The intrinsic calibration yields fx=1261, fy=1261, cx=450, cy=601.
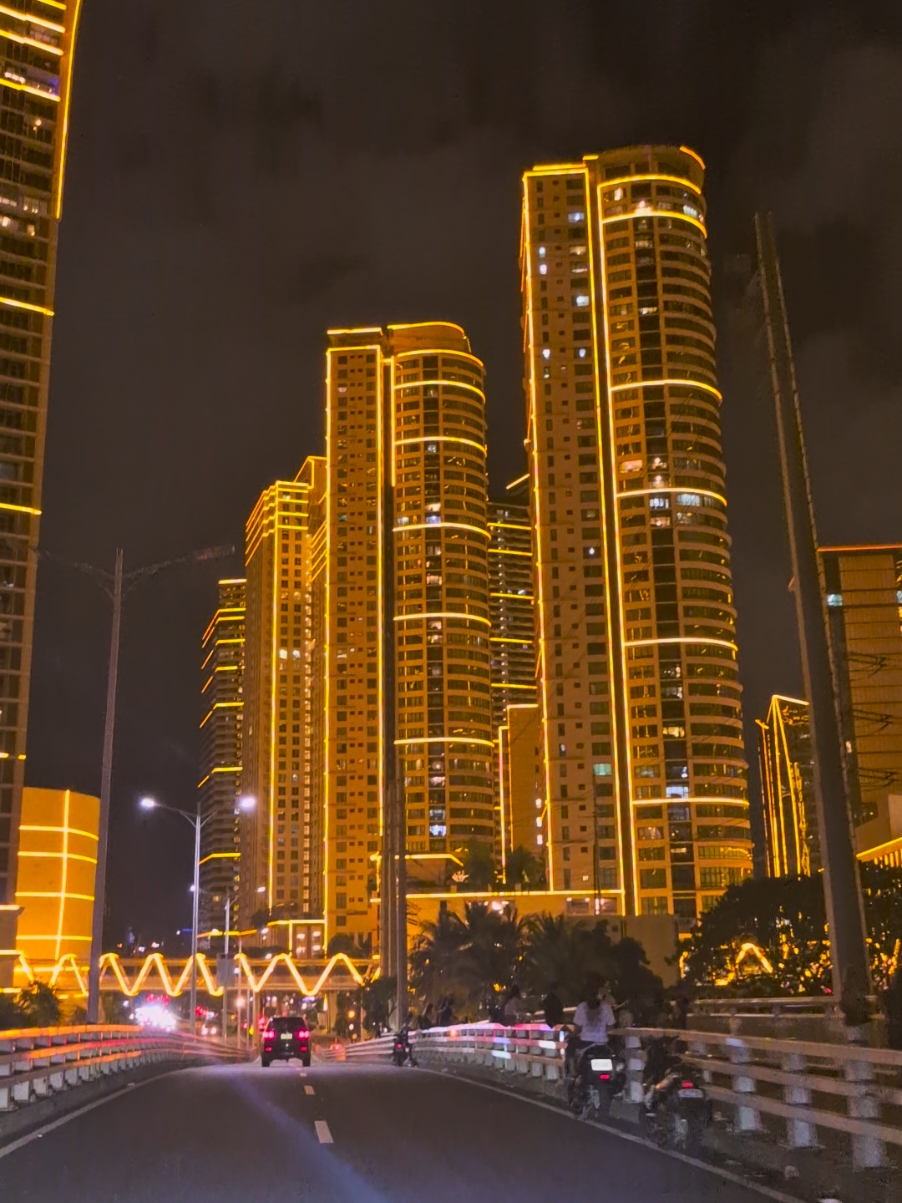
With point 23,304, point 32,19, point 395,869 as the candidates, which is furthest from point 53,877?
point 32,19

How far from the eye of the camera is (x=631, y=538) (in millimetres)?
130750

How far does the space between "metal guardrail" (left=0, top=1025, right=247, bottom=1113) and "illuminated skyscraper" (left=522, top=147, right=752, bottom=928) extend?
94476 mm

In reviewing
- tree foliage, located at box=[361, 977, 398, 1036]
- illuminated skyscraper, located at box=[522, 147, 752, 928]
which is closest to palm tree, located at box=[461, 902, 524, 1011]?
tree foliage, located at box=[361, 977, 398, 1036]

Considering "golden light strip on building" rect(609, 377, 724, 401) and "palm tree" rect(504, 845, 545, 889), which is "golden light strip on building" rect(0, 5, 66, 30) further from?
"palm tree" rect(504, 845, 545, 889)

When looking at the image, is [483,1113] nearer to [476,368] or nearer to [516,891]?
[516,891]

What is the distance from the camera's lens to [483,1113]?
51.1 ft

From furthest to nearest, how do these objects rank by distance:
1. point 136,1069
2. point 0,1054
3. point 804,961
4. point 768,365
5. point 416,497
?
point 416,497
point 804,961
point 136,1069
point 768,365
point 0,1054

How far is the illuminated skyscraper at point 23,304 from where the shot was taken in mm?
96500

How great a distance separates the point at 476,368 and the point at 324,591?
1481 inches

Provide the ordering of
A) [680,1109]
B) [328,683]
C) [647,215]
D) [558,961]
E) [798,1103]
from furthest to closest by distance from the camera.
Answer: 1. [328,683]
2. [647,215]
3. [558,961]
4. [680,1109]
5. [798,1103]

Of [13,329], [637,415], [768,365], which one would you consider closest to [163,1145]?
[768,365]

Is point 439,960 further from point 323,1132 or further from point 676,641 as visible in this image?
point 323,1132

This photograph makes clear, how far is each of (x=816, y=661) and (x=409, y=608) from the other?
14906cm

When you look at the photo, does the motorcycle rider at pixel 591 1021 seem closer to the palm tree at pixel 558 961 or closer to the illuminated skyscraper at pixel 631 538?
the palm tree at pixel 558 961
